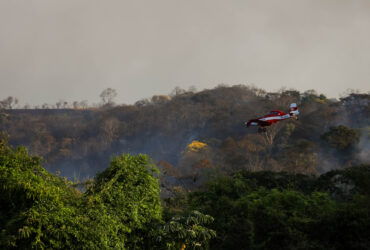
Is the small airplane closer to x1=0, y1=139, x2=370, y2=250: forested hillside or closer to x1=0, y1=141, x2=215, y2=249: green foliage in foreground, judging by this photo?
x1=0, y1=139, x2=370, y2=250: forested hillside

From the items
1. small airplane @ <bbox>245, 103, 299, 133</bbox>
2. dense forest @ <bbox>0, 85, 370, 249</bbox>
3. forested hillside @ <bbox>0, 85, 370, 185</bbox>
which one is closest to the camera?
dense forest @ <bbox>0, 85, 370, 249</bbox>

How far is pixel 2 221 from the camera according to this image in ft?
20.5

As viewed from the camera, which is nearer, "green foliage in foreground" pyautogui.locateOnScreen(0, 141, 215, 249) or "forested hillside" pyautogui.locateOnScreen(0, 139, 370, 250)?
"green foliage in foreground" pyautogui.locateOnScreen(0, 141, 215, 249)

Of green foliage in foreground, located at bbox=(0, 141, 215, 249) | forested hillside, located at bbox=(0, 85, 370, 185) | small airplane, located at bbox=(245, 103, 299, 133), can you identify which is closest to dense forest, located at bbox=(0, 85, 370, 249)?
green foliage in foreground, located at bbox=(0, 141, 215, 249)

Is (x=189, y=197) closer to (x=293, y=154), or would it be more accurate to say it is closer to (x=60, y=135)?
(x=293, y=154)

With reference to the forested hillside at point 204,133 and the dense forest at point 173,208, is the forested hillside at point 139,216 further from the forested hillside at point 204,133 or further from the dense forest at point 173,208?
the forested hillside at point 204,133

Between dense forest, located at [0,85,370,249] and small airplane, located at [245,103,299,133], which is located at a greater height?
small airplane, located at [245,103,299,133]

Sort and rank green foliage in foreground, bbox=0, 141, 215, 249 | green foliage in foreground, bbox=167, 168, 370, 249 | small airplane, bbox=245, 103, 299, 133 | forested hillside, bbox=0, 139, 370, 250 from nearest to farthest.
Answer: green foliage in foreground, bbox=0, 141, 215, 249
forested hillside, bbox=0, 139, 370, 250
green foliage in foreground, bbox=167, 168, 370, 249
small airplane, bbox=245, 103, 299, 133

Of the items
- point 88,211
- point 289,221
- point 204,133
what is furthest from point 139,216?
point 204,133

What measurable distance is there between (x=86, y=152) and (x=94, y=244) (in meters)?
57.7

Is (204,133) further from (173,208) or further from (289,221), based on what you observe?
A: (289,221)

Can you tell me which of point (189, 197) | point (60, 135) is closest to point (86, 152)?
point (60, 135)

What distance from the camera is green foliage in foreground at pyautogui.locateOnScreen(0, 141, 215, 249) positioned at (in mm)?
5797

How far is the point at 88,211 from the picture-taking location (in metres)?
6.61
